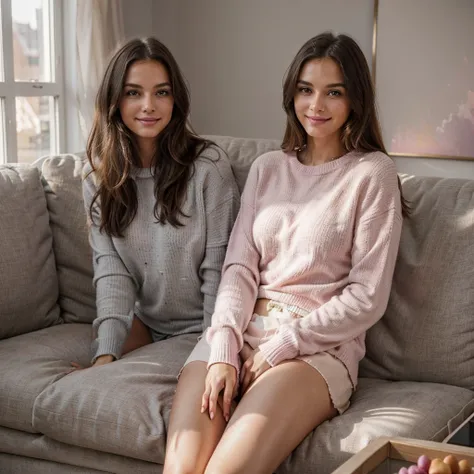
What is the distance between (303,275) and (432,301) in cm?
35

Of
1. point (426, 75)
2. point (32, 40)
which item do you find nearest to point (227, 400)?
point (32, 40)

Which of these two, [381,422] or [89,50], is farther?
[89,50]

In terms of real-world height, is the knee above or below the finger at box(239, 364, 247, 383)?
below

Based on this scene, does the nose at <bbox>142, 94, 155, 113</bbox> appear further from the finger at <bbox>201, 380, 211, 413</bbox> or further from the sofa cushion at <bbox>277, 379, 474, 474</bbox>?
the sofa cushion at <bbox>277, 379, 474, 474</bbox>

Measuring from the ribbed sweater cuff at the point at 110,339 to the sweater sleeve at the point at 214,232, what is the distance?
236mm

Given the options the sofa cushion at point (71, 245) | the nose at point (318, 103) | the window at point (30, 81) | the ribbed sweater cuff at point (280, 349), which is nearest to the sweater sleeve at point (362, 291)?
the ribbed sweater cuff at point (280, 349)

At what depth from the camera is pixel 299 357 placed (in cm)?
207

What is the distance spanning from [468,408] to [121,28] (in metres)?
2.58

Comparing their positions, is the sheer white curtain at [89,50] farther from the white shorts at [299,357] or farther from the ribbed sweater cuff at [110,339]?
the white shorts at [299,357]

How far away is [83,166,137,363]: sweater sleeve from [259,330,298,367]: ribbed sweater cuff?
1.74 ft

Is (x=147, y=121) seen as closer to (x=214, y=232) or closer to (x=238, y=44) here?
(x=214, y=232)

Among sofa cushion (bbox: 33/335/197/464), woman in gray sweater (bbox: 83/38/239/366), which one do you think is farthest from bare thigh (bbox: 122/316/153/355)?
sofa cushion (bbox: 33/335/197/464)

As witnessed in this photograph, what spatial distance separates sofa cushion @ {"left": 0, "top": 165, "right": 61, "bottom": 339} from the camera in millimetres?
2588

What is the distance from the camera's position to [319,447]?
1939 millimetres
